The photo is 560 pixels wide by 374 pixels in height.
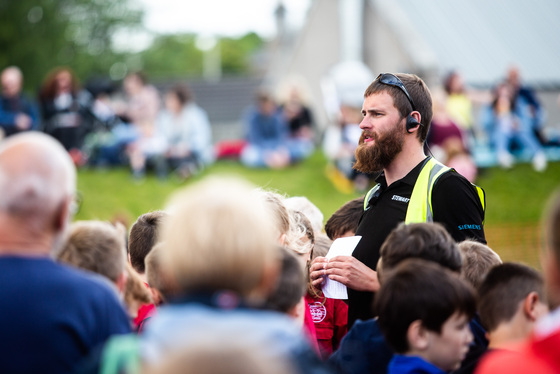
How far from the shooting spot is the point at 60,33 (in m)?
26.5

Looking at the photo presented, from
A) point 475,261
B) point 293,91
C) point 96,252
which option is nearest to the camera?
point 96,252

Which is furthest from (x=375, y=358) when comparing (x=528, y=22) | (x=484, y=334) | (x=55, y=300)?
(x=528, y=22)

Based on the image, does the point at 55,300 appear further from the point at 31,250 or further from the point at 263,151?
the point at 263,151

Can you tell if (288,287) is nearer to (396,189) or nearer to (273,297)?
(273,297)

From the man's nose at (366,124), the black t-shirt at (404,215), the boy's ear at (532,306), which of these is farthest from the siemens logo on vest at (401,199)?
the boy's ear at (532,306)

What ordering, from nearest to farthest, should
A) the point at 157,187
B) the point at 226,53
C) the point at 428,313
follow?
the point at 428,313, the point at 157,187, the point at 226,53

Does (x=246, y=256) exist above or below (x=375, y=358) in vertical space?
above

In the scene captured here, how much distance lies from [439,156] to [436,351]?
10683 millimetres

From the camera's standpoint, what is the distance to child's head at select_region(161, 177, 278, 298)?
2.11 metres

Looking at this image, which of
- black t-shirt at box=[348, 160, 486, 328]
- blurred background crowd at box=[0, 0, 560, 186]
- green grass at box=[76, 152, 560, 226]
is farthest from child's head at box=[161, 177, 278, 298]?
green grass at box=[76, 152, 560, 226]

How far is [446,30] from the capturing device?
2162 centimetres

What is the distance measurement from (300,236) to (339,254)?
1.51ft

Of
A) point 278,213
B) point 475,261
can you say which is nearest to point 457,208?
point 475,261

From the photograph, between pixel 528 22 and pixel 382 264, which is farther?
pixel 528 22
